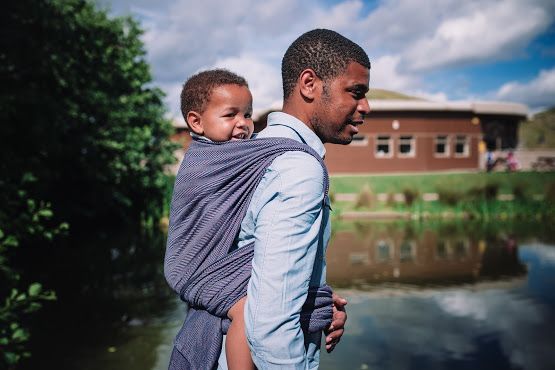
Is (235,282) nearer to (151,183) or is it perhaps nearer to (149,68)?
(151,183)

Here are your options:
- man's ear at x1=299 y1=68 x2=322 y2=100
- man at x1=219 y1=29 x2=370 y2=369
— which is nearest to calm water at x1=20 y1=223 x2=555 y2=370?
man at x1=219 y1=29 x2=370 y2=369

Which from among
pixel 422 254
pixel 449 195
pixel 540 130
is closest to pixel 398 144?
pixel 449 195

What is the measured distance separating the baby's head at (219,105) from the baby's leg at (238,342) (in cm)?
81

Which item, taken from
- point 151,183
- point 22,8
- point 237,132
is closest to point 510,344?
point 237,132

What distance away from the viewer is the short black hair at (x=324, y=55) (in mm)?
1436

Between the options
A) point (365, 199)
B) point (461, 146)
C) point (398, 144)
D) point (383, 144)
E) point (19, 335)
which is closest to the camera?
point (19, 335)

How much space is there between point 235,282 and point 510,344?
266 inches

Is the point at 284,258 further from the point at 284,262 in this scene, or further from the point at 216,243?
the point at 216,243

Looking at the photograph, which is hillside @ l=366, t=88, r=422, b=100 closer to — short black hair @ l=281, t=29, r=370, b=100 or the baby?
the baby

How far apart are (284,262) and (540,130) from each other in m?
128

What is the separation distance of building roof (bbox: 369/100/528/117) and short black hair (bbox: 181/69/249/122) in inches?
1052

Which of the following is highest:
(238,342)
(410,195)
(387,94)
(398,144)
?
(387,94)

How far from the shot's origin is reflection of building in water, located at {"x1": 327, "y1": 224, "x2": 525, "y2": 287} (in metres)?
10.3

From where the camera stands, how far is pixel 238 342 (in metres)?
1.34
